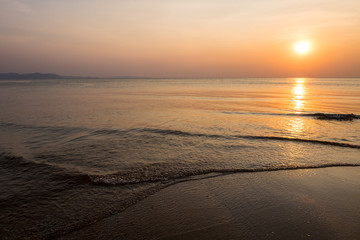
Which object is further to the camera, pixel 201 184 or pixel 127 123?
pixel 127 123

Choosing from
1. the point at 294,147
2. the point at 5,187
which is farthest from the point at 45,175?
the point at 294,147

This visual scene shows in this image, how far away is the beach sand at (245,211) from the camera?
163 inches

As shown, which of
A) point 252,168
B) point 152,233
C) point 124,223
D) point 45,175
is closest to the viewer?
point 152,233

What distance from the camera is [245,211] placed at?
16.1 feet

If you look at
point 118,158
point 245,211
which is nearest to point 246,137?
point 118,158

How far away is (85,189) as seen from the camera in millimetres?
5973

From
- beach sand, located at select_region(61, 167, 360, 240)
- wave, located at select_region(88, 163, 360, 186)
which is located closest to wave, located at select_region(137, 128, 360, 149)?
wave, located at select_region(88, 163, 360, 186)

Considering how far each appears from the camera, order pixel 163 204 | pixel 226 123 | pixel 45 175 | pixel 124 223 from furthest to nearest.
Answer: pixel 226 123, pixel 45 175, pixel 163 204, pixel 124 223

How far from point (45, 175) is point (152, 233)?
4.58 m

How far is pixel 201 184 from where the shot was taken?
630 centimetres

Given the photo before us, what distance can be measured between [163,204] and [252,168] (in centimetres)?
362

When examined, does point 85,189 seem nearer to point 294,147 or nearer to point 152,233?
point 152,233

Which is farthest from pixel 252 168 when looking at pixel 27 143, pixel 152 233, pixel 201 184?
pixel 27 143

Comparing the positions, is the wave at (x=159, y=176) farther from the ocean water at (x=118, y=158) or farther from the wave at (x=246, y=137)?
the wave at (x=246, y=137)
